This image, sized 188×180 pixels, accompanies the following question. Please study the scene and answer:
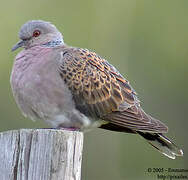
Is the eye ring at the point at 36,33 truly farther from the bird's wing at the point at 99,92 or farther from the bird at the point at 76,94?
the bird's wing at the point at 99,92

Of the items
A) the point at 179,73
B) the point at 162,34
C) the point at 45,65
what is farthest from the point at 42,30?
the point at 162,34

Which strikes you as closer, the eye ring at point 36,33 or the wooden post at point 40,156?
the wooden post at point 40,156

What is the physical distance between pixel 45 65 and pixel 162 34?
6911 mm

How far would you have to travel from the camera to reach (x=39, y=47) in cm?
512

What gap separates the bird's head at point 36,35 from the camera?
5.26 m

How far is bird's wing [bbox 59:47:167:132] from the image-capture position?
4.75 metres

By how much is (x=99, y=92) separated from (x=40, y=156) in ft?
5.79

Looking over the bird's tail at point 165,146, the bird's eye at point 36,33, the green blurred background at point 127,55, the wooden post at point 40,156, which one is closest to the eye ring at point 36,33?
the bird's eye at point 36,33

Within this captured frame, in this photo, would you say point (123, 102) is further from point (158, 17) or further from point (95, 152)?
point (158, 17)

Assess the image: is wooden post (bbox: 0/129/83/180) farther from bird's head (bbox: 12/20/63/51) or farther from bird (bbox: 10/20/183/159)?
bird's head (bbox: 12/20/63/51)

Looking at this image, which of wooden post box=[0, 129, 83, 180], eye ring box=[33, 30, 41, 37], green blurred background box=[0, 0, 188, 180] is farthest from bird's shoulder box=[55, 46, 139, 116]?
green blurred background box=[0, 0, 188, 180]

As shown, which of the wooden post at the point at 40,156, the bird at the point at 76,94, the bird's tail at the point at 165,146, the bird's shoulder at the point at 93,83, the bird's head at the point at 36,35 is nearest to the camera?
the wooden post at the point at 40,156

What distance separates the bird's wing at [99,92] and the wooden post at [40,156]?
1460mm

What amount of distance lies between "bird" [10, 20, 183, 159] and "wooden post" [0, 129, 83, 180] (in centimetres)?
133
